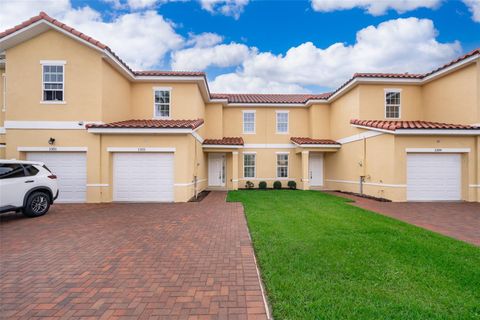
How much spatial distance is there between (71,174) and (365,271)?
12585mm

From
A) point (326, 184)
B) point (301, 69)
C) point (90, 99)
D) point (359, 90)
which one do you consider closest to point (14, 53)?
point (90, 99)

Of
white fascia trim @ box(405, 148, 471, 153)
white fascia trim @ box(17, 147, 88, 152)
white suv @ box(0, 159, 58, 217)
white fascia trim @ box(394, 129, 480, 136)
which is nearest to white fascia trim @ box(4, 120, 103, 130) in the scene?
white fascia trim @ box(17, 147, 88, 152)

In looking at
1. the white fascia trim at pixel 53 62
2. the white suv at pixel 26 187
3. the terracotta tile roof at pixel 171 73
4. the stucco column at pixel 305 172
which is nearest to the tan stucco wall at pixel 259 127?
the stucco column at pixel 305 172

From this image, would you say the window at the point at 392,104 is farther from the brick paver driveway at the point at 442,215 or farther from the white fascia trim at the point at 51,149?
the white fascia trim at the point at 51,149

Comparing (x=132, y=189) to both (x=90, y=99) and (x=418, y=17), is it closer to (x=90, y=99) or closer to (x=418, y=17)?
(x=90, y=99)

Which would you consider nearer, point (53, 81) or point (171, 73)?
point (53, 81)

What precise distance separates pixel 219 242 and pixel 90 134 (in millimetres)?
9126

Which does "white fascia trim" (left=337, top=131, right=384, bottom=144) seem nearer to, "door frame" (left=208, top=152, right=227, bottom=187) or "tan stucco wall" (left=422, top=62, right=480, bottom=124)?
"tan stucco wall" (left=422, top=62, right=480, bottom=124)

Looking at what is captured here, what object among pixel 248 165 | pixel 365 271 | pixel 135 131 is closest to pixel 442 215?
pixel 365 271

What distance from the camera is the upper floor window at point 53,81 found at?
453 inches

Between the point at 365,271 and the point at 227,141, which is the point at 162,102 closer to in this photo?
the point at 227,141

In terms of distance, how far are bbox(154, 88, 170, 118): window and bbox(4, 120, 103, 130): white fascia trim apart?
410 cm

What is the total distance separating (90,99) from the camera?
11.6 meters

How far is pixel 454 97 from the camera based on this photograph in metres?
13.0
